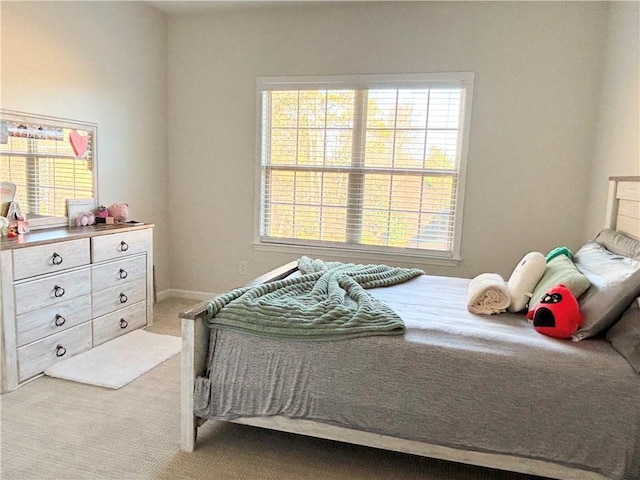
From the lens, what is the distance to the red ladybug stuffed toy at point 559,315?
196 centimetres

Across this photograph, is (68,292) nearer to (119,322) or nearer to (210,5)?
(119,322)

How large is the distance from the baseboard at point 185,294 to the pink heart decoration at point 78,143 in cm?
154

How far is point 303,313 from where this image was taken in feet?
6.66

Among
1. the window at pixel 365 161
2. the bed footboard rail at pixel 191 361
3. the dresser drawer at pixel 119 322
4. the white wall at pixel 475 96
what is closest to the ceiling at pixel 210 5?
the white wall at pixel 475 96

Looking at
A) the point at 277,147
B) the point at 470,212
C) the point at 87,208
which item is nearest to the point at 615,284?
the point at 470,212

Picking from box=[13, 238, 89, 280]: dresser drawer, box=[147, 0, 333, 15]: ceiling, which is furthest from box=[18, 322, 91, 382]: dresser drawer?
box=[147, 0, 333, 15]: ceiling

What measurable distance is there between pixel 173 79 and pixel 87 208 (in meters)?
1.54

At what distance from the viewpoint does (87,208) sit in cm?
362

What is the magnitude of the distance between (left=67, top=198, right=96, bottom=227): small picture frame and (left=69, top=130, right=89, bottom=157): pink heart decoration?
13.6 inches

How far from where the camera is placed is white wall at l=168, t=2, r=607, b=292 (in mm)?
3547

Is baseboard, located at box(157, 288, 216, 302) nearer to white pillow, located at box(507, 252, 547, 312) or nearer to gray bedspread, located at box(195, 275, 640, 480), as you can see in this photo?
gray bedspread, located at box(195, 275, 640, 480)

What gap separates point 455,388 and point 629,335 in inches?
27.3

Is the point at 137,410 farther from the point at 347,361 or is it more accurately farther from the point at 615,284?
the point at 615,284

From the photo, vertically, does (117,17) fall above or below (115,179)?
above
